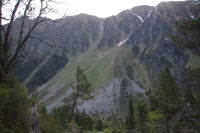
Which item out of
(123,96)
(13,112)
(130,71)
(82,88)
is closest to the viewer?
(13,112)

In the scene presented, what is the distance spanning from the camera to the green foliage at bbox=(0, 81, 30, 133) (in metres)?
5.62

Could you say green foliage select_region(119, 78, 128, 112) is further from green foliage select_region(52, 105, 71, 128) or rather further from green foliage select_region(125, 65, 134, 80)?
green foliage select_region(52, 105, 71, 128)

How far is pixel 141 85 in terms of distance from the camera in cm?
13525

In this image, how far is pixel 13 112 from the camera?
6.30 metres

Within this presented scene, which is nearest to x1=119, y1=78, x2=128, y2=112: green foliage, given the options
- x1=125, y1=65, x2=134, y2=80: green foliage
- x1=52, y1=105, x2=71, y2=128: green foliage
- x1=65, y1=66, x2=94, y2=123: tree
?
x1=125, y1=65, x2=134, y2=80: green foliage

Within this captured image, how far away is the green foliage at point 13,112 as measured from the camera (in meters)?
5.62

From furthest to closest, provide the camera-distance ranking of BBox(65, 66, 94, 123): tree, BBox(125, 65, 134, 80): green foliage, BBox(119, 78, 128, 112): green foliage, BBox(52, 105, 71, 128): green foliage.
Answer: BBox(125, 65, 134, 80): green foliage → BBox(119, 78, 128, 112): green foliage → BBox(52, 105, 71, 128): green foliage → BBox(65, 66, 94, 123): tree

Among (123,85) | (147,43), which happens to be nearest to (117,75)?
(123,85)

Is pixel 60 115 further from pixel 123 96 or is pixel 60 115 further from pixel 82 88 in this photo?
pixel 123 96

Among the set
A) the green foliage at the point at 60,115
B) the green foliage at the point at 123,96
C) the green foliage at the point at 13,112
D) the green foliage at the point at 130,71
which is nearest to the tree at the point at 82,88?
the green foliage at the point at 60,115

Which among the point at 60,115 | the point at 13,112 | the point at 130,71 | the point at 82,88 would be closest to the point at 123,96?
the point at 130,71

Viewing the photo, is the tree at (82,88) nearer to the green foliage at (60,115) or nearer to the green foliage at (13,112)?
the green foliage at (60,115)

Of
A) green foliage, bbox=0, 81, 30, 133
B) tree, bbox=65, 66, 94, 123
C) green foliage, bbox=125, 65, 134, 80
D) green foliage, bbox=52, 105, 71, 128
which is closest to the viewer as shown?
green foliage, bbox=0, 81, 30, 133

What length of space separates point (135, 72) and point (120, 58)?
2403cm
